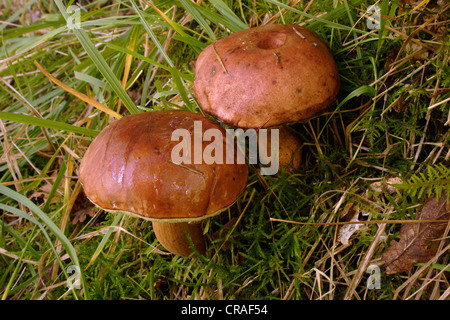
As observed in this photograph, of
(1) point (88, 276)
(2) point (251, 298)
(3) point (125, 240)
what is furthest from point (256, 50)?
(1) point (88, 276)

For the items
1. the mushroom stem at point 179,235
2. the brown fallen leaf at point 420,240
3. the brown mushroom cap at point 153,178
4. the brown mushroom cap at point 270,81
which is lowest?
the mushroom stem at point 179,235

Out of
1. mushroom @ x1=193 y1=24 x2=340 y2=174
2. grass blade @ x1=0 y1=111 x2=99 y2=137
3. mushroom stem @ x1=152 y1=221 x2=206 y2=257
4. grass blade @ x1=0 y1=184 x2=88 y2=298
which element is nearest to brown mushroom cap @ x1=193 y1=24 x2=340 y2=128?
mushroom @ x1=193 y1=24 x2=340 y2=174

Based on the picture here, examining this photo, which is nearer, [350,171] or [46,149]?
[350,171]

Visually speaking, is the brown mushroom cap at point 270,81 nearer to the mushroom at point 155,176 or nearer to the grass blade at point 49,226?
the mushroom at point 155,176

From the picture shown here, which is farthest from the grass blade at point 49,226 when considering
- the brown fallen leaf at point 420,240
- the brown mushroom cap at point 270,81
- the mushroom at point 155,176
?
the brown fallen leaf at point 420,240

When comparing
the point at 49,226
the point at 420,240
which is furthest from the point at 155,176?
the point at 420,240

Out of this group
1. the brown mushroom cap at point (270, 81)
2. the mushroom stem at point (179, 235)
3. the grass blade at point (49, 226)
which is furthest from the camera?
the mushroom stem at point (179, 235)
